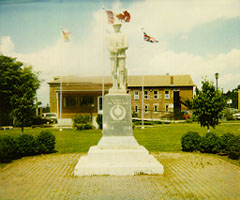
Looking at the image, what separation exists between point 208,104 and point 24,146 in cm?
821

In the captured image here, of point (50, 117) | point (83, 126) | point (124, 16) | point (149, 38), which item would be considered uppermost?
point (149, 38)

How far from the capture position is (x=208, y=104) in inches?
450

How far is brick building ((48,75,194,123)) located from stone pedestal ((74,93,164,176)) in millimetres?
9650

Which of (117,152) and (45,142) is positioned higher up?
(117,152)

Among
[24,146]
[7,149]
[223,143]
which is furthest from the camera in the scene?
[223,143]

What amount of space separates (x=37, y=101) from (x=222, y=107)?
8940 mm

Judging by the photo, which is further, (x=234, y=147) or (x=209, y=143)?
(x=209, y=143)

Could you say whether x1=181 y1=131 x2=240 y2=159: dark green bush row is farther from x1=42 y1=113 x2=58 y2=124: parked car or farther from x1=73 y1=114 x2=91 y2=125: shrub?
x1=42 y1=113 x2=58 y2=124: parked car

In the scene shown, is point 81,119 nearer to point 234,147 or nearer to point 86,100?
point 86,100

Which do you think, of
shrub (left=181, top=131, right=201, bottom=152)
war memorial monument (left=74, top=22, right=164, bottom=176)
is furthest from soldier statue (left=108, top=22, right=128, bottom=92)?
shrub (left=181, top=131, right=201, bottom=152)

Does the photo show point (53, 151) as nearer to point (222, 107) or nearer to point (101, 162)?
point (101, 162)

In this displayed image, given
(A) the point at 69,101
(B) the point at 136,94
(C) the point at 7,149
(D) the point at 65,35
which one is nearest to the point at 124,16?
(D) the point at 65,35

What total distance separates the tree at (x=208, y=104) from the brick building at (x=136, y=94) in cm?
830

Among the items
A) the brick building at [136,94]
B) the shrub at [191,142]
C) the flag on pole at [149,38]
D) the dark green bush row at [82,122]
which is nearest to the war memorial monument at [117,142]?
the shrub at [191,142]
